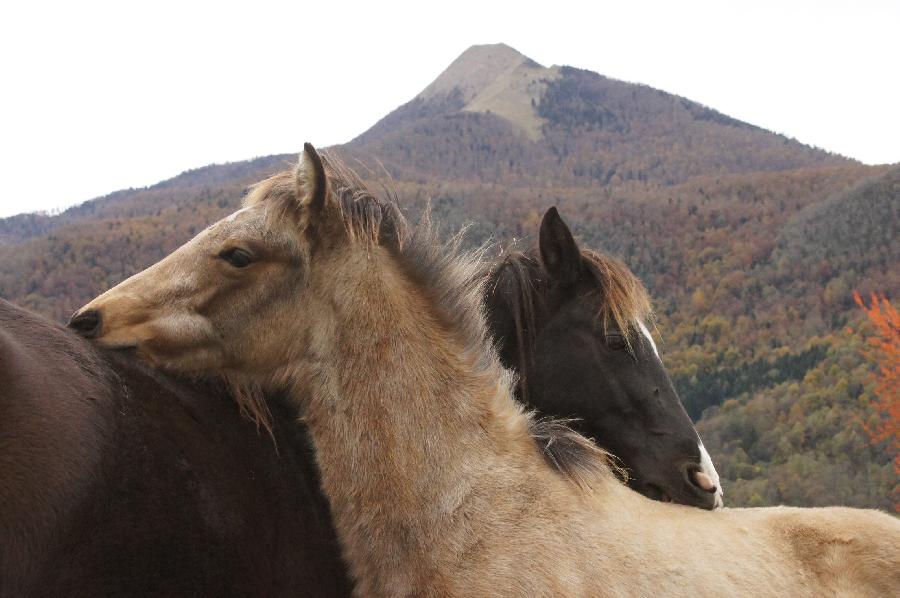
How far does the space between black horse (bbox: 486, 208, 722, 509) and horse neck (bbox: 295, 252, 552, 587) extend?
3.01ft

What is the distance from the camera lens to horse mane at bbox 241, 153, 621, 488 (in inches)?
145

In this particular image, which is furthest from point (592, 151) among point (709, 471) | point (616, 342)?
point (709, 471)

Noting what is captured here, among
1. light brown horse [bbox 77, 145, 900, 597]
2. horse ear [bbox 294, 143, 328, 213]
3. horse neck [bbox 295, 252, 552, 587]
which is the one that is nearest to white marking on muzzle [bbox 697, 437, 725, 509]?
light brown horse [bbox 77, 145, 900, 597]

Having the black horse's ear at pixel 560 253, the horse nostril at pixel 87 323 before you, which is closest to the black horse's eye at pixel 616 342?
the black horse's ear at pixel 560 253

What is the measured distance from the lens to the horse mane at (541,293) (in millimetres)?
4570

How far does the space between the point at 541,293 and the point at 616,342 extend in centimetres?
57

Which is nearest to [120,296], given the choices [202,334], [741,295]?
[202,334]

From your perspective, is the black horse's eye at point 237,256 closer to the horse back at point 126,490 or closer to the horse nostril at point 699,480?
the horse back at point 126,490

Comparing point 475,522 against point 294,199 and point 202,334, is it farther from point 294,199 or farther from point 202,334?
point 294,199

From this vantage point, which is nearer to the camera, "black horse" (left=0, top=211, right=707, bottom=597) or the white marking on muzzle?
"black horse" (left=0, top=211, right=707, bottom=597)

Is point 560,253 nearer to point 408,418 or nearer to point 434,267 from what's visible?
point 434,267

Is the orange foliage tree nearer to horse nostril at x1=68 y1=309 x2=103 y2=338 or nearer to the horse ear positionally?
the horse ear

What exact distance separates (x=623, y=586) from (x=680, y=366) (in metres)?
48.2

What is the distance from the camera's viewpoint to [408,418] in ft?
11.3
